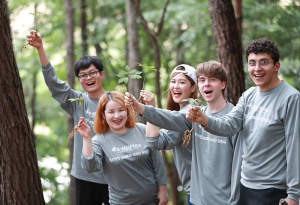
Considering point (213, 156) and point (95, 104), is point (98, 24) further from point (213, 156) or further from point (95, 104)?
point (213, 156)

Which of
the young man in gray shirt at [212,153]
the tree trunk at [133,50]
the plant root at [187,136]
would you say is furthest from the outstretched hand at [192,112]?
the tree trunk at [133,50]

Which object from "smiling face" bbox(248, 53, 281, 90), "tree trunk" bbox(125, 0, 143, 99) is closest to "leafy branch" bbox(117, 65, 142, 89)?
"smiling face" bbox(248, 53, 281, 90)

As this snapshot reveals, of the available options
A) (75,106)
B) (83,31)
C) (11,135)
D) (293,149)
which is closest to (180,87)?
(293,149)

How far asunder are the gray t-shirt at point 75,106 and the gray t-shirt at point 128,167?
40 centimetres

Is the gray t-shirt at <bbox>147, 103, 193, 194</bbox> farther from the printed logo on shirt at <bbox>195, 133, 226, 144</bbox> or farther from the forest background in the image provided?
the forest background

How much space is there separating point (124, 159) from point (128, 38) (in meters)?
4.65

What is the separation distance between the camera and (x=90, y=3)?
12.8 m

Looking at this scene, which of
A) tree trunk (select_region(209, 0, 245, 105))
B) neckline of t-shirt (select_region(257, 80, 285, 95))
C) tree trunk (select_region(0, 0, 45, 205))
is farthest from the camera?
tree trunk (select_region(209, 0, 245, 105))

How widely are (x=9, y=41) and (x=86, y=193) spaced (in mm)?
1887

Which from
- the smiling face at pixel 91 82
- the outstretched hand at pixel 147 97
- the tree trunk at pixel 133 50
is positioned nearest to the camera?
the outstretched hand at pixel 147 97

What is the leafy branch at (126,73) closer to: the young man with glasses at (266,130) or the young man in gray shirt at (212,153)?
the young man in gray shirt at (212,153)

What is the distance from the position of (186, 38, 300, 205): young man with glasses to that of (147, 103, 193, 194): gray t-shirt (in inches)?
22.4

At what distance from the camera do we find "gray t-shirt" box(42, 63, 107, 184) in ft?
11.1

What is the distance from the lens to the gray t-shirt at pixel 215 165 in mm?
2609
